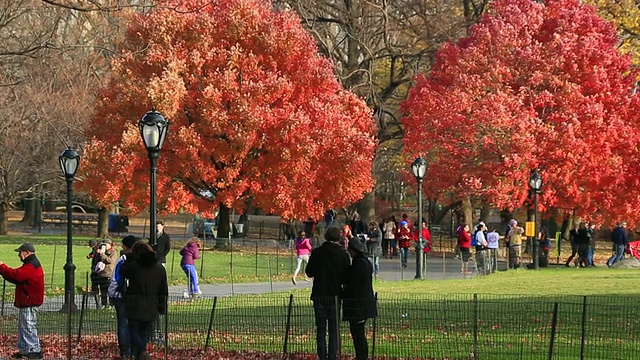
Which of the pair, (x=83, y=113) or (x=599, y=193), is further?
(x=83, y=113)

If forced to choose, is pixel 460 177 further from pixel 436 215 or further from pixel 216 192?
pixel 436 215

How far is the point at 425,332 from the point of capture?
56.2ft

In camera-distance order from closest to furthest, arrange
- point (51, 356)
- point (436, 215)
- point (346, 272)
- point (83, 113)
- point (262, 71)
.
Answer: point (346, 272) < point (51, 356) < point (262, 71) < point (83, 113) < point (436, 215)

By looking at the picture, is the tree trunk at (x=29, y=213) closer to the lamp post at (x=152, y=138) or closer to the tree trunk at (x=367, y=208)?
the tree trunk at (x=367, y=208)

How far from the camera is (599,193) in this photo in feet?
154

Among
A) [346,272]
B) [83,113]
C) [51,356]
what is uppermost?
[83,113]

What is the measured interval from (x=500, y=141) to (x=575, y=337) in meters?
31.3

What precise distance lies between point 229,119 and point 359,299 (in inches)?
1302

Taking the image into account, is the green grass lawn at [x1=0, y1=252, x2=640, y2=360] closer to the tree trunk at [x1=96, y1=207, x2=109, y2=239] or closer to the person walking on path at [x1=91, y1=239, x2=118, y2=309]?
the person walking on path at [x1=91, y1=239, x2=118, y2=309]

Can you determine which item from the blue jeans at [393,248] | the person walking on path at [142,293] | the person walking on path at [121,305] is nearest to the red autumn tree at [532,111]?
the blue jeans at [393,248]

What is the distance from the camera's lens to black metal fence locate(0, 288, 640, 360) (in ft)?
53.6

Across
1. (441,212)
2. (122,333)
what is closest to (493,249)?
(122,333)

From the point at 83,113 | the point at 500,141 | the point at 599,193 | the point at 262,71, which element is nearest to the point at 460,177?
the point at 500,141

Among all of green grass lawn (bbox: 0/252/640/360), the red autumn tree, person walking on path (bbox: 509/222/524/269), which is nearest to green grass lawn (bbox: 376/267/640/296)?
person walking on path (bbox: 509/222/524/269)
